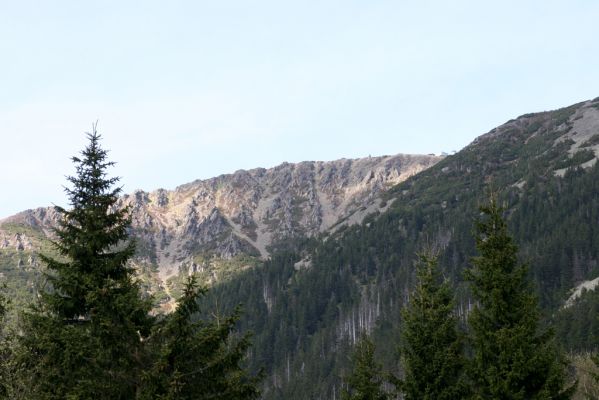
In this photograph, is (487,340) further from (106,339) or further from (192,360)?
(106,339)

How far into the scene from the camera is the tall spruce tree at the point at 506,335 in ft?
79.8

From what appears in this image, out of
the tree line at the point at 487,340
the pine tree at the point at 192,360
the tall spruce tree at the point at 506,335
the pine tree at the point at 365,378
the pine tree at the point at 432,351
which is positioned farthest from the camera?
the pine tree at the point at 365,378

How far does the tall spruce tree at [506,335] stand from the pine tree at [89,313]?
14683 mm

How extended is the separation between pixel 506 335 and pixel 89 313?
55.0 feet

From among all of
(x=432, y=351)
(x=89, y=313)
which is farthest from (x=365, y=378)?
(x=89, y=313)

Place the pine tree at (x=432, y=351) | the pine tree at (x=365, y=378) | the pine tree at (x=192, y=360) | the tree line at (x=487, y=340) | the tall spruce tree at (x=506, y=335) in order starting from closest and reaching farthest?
the pine tree at (x=192, y=360), the tall spruce tree at (x=506, y=335), the tree line at (x=487, y=340), the pine tree at (x=432, y=351), the pine tree at (x=365, y=378)

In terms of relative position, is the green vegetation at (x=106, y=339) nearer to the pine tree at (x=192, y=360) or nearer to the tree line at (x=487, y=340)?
the pine tree at (x=192, y=360)

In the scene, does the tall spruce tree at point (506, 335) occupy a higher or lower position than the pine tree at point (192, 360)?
lower

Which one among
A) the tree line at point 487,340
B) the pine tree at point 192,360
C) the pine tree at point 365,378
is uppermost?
the pine tree at point 192,360

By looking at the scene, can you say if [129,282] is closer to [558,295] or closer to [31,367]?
→ [31,367]

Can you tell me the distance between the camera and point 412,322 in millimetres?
29172

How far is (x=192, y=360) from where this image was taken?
1599 centimetres

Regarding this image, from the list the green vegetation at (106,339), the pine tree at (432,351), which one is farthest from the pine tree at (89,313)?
the pine tree at (432,351)

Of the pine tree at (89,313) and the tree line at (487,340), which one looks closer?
the pine tree at (89,313)
